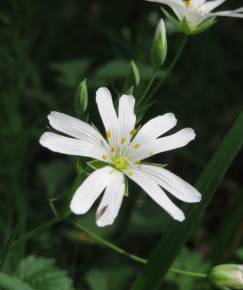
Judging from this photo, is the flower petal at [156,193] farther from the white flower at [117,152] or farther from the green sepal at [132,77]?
the green sepal at [132,77]

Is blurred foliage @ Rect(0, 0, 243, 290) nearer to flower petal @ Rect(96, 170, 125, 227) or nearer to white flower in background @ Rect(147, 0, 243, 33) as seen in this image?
white flower in background @ Rect(147, 0, 243, 33)

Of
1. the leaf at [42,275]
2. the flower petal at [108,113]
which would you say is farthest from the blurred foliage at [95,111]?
the flower petal at [108,113]

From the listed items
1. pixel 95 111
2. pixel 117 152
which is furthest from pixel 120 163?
pixel 95 111

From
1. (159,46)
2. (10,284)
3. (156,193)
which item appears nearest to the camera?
(10,284)

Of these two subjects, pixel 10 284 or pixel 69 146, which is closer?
pixel 10 284

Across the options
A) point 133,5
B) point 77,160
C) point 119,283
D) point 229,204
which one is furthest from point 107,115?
point 133,5

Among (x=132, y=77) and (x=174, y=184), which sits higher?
(x=132, y=77)

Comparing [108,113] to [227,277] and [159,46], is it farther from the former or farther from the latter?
[227,277]
